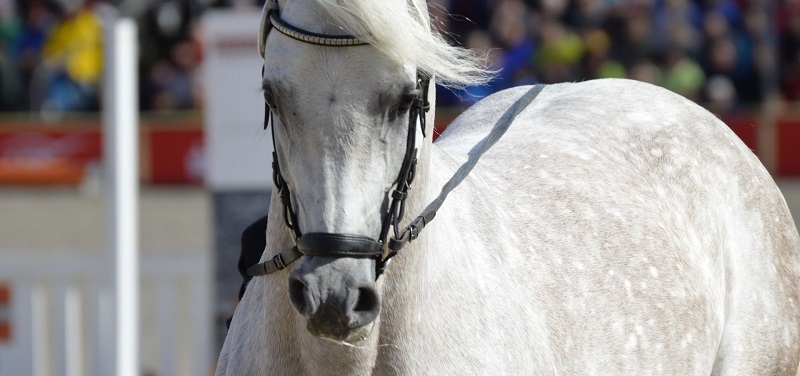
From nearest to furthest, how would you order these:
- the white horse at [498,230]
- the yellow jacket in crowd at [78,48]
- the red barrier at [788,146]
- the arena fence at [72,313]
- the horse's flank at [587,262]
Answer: the white horse at [498,230]
the horse's flank at [587,262]
the arena fence at [72,313]
the red barrier at [788,146]
the yellow jacket in crowd at [78,48]

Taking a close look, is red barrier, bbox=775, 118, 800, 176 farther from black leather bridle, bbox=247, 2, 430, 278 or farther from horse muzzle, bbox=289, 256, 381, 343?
horse muzzle, bbox=289, 256, 381, 343

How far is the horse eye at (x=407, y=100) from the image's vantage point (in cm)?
268

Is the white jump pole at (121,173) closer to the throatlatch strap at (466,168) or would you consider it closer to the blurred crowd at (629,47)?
the throatlatch strap at (466,168)

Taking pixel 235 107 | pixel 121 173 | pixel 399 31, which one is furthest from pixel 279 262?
pixel 121 173

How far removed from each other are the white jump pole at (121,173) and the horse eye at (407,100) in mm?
3845

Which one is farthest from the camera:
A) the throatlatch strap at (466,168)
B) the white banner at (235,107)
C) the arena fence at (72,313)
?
the arena fence at (72,313)

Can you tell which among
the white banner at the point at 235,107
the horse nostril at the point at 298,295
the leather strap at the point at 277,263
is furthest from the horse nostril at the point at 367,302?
the white banner at the point at 235,107

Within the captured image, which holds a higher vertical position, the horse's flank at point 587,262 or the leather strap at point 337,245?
the leather strap at point 337,245

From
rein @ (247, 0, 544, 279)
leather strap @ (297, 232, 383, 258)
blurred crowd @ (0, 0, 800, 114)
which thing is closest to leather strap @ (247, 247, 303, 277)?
rein @ (247, 0, 544, 279)

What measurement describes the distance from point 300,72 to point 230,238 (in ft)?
12.0

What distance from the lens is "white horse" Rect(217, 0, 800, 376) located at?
2600mm

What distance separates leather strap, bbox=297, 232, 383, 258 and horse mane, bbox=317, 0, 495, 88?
0.41 meters

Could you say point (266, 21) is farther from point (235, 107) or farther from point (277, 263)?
point (235, 107)

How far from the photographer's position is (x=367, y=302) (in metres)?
2.55
